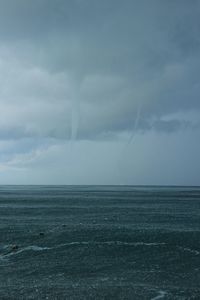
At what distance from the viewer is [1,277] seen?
39344 millimetres

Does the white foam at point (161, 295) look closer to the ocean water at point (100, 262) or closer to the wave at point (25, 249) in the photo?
the ocean water at point (100, 262)

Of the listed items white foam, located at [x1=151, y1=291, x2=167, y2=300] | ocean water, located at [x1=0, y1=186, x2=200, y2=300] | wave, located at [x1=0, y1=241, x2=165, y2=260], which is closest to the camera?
white foam, located at [x1=151, y1=291, x2=167, y2=300]

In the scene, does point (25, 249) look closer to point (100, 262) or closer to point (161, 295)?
point (100, 262)

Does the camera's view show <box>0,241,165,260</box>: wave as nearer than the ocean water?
No

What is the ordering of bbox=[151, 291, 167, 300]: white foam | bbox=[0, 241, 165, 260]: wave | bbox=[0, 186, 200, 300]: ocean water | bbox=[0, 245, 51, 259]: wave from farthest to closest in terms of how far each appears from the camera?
bbox=[0, 241, 165, 260]: wave < bbox=[0, 245, 51, 259]: wave < bbox=[0, 186, 200, 300]: ocean water < bbox=[151, 291, 167, 300]: white foam

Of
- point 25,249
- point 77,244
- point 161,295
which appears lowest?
point 25,249

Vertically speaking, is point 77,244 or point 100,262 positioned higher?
point 77,244

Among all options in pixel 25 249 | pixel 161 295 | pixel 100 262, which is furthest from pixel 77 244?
pixel 161 295

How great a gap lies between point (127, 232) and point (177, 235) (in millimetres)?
9077

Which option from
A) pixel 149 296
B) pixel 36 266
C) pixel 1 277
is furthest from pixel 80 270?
pixel 149 296

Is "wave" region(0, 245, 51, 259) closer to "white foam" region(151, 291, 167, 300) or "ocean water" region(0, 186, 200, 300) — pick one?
"ocean water" region(0, 186, 200, 300)

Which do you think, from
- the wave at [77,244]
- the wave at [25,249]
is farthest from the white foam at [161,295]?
the wave at [25,249]

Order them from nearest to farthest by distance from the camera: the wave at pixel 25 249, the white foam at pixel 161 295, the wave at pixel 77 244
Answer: the white foam at pixel 161 295 → the wave at pixel 25 249 → the wave at pixel 77 244

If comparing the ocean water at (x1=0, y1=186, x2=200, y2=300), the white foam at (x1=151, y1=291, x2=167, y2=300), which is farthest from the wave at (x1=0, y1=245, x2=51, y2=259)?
the white foam at (x1=151, y1=291, x2=167, y2=300)
